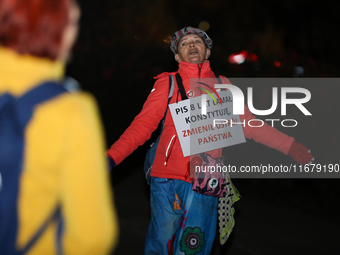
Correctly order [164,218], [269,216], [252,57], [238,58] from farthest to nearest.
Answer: [238,58] < [252,57] < [269,216] < [164,218]

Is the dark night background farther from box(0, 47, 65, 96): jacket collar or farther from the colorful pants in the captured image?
box(0, 47, 65, 96): jacket collar

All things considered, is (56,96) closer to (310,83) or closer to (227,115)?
(227,115)

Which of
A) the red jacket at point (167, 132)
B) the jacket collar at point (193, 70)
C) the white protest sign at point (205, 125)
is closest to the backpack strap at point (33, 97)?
the red jacket at point (167, 132)

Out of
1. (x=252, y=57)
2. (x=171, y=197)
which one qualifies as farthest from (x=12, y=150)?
(x=252, y=57)

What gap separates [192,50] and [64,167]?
2615 mm

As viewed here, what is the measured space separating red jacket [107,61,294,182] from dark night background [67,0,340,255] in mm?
2160

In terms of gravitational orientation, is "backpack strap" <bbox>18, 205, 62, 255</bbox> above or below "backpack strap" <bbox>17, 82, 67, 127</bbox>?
below

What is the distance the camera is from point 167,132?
11.7 ft

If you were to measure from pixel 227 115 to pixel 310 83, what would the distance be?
4.65 m

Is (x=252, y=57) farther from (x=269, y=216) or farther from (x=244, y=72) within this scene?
(x=269, y=216)

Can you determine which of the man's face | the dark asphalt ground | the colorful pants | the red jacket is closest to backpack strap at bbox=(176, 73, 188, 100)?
the red jacket

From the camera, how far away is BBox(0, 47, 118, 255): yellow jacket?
128 cm

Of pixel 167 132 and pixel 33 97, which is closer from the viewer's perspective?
pixel 33 97

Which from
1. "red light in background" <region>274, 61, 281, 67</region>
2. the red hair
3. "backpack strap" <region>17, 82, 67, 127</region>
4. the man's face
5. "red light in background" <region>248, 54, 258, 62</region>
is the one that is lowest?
"backpack strap" <region>17, 82, 67, 127</region>
